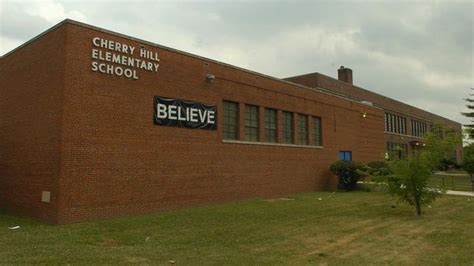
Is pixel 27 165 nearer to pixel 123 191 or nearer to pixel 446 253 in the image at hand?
pixel 123 191

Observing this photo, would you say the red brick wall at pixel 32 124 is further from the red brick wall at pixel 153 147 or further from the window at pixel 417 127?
the window at pixel 417 127

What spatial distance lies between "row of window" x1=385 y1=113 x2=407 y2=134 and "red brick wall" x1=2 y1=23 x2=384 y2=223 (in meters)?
29.3

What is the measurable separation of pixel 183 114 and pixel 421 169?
9416 mm

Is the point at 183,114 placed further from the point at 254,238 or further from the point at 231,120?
the point at 254,238

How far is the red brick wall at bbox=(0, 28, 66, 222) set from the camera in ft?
49.1

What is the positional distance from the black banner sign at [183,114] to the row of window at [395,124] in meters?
36.2

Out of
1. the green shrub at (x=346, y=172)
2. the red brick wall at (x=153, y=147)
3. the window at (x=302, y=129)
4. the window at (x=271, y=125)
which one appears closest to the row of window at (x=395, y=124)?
the green shrub at (x=346, y=172)

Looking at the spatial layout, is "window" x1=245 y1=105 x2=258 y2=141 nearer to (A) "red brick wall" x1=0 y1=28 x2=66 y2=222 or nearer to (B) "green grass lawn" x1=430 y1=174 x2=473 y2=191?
(B) "green grass lawn" x1=430 y1=174 x2=473 y2=191

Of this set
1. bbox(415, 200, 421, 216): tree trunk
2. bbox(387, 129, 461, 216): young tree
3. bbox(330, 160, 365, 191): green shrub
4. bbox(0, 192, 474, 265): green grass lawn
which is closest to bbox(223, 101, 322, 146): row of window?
bbox(330, 160, 365, 191): green shrub

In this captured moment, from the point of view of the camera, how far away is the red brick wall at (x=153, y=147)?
1484cm

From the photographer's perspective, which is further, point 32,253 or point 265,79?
point 265,79

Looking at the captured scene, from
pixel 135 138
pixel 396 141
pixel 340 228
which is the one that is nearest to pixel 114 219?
pixel 135 138

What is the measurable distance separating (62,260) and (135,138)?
7.73 meters

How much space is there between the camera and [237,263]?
29.0ft
